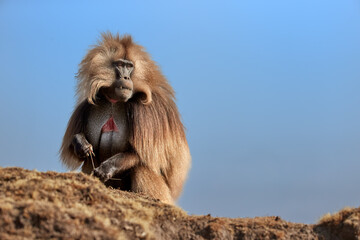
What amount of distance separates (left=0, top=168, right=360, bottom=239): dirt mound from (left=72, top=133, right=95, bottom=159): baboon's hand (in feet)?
5.28

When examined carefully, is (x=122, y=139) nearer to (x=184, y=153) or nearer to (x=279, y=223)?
(x=184, y=153)

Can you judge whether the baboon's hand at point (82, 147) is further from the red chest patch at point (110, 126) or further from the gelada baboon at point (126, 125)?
the red chest patch at point (110, 126)

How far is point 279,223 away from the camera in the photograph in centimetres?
659

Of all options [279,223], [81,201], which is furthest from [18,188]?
[279,223]

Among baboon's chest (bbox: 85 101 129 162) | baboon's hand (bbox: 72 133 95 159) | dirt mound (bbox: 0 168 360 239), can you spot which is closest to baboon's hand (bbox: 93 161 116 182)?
baboon's hand (bbox: 72 133 95 159)

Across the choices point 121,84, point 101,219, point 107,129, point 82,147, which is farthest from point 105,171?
point 101,219

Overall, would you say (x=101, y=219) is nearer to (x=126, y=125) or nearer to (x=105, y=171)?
(x=105, y=171)

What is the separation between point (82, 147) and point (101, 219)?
316 centimetres

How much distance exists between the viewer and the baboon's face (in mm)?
8562

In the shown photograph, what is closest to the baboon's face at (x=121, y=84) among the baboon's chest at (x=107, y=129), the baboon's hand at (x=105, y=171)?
the baboon's chest at (x=107, y=129)

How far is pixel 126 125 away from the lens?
8.84m

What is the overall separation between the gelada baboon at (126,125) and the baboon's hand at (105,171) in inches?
0.6

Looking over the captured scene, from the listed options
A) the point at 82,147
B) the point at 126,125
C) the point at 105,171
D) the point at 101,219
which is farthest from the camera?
the point at 126,125

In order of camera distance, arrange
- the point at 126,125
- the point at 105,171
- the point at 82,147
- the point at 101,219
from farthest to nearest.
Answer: the point at 126,125 → the point at 82,147 → the point at 105,171 → the point at 101,219
